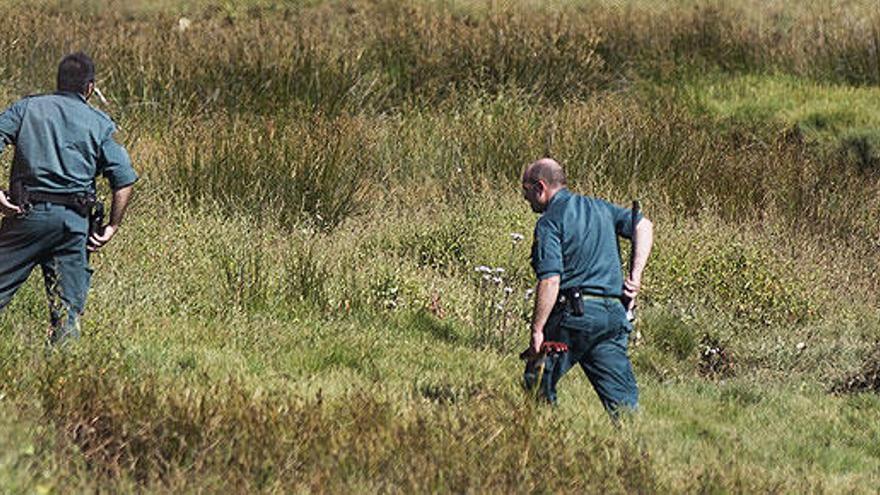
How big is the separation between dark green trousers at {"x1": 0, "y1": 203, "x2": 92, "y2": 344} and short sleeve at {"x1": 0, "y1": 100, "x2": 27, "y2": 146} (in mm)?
377

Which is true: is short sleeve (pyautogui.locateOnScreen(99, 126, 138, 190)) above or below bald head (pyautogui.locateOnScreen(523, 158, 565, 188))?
below

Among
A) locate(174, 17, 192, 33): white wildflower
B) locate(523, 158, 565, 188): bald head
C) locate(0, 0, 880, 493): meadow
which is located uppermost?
locate(523, 158, 565, 188): bald head

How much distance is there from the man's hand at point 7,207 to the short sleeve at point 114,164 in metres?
0.52

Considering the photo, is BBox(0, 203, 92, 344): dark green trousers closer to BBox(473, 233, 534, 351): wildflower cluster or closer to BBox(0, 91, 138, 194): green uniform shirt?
BBox(0, 91, 138, 194): green uniform shirt

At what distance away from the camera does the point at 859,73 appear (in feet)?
74.2

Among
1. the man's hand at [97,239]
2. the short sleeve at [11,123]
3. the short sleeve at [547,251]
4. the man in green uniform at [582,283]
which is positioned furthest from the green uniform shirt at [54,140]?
the short sleeve at [547,251]

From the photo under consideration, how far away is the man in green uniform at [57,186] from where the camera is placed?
791cm

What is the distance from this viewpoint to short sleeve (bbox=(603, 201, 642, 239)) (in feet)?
24.9

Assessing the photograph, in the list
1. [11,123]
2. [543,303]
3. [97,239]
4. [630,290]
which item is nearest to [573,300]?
[543,303]

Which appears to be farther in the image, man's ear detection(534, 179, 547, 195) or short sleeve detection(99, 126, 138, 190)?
short sleeve detection(99, 126, 138, 190)

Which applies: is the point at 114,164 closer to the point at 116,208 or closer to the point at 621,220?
the point at 116,208

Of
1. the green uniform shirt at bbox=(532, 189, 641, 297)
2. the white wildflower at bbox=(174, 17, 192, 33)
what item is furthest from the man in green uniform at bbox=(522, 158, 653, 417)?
the white wildflower at bbox=(174, 17, 192, 33)

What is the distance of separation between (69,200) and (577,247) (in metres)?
2.66

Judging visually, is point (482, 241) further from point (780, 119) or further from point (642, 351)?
point (780, 119)
